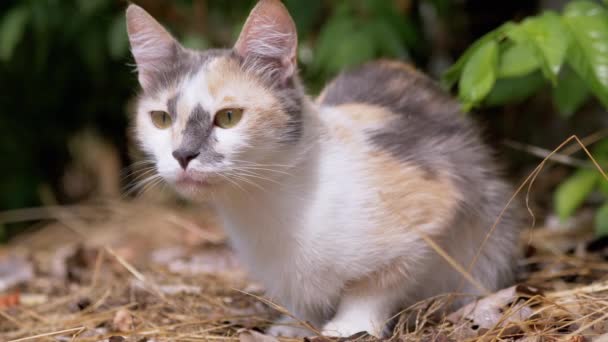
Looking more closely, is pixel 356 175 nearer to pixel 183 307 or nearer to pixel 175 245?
pixel 183 307

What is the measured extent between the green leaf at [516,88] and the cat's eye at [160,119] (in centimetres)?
134

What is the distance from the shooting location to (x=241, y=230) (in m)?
1.90

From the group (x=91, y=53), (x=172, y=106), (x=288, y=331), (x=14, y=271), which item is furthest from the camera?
(x=91, y=53)

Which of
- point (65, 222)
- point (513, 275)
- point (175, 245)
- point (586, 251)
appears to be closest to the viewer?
point (513, 275)

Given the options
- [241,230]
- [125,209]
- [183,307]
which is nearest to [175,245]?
[125,209]

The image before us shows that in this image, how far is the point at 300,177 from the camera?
72.0 inches

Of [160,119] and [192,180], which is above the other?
[160,119]

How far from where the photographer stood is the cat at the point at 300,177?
66.9 inches

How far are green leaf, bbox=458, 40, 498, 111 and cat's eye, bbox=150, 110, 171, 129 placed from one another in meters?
0.83

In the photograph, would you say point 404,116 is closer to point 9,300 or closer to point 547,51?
point 547,51

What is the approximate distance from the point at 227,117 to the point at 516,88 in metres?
1.32

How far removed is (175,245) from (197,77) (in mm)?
1720

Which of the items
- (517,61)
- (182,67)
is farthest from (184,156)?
(517,61)

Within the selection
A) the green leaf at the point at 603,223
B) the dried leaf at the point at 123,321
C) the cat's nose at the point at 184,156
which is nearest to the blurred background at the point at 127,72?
the green leaf at the point at 603,223
